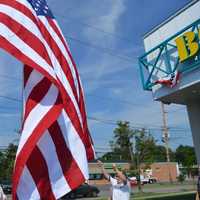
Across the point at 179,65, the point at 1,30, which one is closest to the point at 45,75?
the point at 1,30

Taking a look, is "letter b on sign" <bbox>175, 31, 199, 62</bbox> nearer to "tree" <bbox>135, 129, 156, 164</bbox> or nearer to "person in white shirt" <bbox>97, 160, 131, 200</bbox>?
"person in white shirt" <bbox>97, 160, 131, 200</bbox>

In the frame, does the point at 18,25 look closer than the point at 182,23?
Yes

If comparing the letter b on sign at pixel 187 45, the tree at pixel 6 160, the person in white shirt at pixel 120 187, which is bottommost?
the person in white shirt at pixel 120 187

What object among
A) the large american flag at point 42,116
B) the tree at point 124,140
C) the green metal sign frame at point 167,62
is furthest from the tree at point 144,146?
the large american flag at point 42,116

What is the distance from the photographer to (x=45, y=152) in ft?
17.6

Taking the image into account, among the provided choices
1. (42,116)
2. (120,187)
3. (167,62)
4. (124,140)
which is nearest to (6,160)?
(124,140)

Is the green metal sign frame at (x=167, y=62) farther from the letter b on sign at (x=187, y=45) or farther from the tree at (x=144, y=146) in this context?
the tree at (x=144, y=146)

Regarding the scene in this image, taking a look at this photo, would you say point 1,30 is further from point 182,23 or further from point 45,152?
point 182,23

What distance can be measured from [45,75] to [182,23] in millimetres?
11981

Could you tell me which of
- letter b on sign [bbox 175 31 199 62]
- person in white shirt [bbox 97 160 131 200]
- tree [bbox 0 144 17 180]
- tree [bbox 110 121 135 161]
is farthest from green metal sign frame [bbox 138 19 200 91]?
tree [bbox 0 144 17 180]

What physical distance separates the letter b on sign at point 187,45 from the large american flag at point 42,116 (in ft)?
33.4

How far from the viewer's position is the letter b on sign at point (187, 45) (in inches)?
600

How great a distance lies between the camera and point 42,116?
5285 millimetres

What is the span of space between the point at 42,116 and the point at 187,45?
11.1 m
